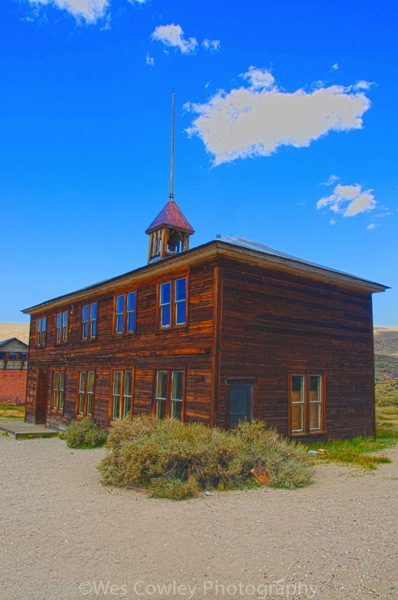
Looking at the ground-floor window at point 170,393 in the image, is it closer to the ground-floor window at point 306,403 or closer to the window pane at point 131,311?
the window pane at point 131,311

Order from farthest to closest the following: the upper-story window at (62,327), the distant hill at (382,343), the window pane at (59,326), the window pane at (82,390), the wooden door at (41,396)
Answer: the distant hill at (382,343) < the wooden door at (41,396) < the window pane at (59,326) < the upper-story window at (62,327) < the window pane at (82,390)

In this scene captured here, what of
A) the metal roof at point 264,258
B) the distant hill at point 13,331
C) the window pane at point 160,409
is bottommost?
the window pane at point 160,409

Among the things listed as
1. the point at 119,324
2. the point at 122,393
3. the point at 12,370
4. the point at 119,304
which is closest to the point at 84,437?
the point at 122,393

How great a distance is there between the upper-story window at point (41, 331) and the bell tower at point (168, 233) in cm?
980

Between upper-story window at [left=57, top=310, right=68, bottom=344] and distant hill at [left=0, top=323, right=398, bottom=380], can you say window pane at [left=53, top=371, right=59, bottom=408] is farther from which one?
distant hill at [left=0, top=323, right=398, bottom=380]

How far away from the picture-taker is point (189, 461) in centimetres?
1054

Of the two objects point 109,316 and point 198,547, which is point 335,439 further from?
point 198,547

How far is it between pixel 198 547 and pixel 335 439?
11.6 m

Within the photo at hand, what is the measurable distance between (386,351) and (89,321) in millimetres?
92295

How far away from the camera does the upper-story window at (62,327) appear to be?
81.1 feet

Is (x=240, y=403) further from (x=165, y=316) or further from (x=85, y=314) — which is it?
(x=85, y=314)

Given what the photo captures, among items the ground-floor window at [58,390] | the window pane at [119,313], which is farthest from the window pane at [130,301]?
the ground-floor window at [58,390]

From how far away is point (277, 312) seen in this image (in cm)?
1567

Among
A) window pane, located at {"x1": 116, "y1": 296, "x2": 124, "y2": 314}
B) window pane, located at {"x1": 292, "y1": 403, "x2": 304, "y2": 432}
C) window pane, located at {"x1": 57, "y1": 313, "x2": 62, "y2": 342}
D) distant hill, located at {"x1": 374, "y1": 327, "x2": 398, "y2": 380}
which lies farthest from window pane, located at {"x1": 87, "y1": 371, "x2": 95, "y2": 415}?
distant hill, located at {"x1": 374, "y1": 327, "x2": 398, "y2": 380}
